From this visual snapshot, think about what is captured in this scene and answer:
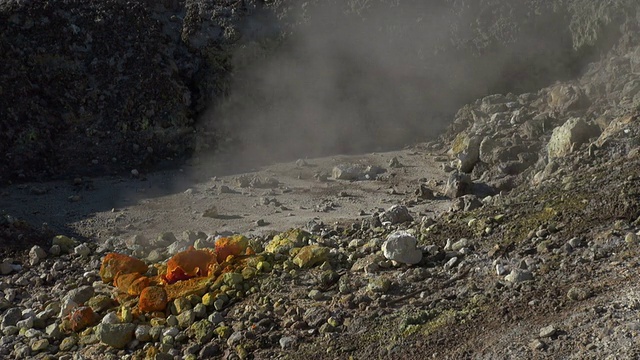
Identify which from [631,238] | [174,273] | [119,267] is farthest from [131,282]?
[631,238]

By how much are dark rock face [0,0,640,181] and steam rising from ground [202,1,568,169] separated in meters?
0.05

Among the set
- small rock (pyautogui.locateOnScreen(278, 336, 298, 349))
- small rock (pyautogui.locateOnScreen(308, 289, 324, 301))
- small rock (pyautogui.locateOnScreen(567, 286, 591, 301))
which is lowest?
small rock (pyautogui.locateOnScreen(278, 336, 298, 349))

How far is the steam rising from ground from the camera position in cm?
1531

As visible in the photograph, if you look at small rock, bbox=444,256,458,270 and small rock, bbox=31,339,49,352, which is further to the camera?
small rock, bbox=31,339,49,352

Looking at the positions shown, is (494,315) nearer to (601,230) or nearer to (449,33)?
(601,230)

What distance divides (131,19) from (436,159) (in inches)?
248

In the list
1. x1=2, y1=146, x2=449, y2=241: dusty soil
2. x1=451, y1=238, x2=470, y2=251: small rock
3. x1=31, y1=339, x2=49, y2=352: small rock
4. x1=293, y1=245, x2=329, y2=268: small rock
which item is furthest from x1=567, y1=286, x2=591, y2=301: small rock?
x1=31, y1=339, x2=49, y2=352: small rock

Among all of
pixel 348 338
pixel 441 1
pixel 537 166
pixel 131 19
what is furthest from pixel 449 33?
pixel 348 338

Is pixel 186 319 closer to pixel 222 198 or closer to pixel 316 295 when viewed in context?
pixel 316 295

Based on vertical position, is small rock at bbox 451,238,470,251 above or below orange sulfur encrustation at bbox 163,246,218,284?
above

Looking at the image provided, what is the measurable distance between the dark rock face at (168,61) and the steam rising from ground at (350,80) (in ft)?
0.17

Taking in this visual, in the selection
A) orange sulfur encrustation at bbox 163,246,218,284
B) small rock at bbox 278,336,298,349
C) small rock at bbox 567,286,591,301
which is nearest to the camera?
small rock at bbox 567,286,591,301

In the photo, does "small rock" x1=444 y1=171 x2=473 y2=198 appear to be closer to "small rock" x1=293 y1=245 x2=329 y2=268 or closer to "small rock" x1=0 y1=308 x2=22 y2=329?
"small rock" x1=293 y1=245 x2=329 y2=268

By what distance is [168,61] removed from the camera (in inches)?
619
